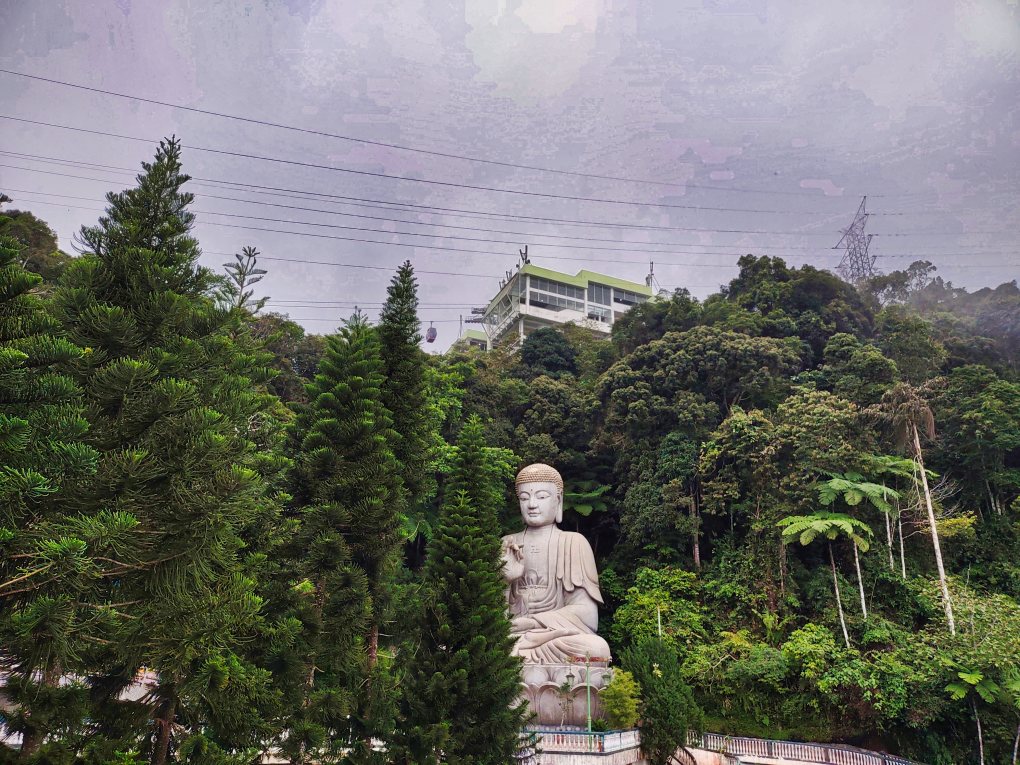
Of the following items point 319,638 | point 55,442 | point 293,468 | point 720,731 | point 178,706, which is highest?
point 293,468

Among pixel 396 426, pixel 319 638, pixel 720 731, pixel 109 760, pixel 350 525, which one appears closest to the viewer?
pixel 109 760

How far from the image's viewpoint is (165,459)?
5.71 metres

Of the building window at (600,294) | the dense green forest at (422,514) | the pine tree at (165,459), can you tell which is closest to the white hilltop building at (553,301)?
the building window at (600,294)

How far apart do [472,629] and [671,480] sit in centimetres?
797

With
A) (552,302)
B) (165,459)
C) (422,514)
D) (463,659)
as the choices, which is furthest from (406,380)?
(552,302)

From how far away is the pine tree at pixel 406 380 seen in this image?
9500 millimetres

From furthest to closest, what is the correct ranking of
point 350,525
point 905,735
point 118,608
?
point 905,735 < point 350,525 < point 118,608

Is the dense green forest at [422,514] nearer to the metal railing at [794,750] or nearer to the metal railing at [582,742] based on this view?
the metal railing at [794,750]

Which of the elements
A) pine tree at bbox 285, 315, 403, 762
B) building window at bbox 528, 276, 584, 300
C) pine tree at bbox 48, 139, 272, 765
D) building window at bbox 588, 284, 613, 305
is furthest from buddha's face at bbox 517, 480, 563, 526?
building window at bbox 588, 284, 613, 305

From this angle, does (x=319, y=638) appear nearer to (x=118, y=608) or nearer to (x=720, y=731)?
(x=118, y=608)

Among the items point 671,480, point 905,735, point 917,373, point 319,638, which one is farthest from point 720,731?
point 917,373

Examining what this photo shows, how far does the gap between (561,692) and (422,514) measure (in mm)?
5530

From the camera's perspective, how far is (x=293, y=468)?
849 cm

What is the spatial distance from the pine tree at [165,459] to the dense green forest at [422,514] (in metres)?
0.03
